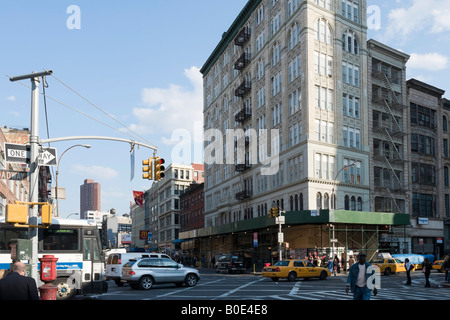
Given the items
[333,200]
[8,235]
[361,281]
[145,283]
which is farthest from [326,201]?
[361,281]

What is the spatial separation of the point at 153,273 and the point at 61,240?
7.21 m

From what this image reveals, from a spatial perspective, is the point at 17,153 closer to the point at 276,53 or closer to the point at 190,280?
the point at 190,280

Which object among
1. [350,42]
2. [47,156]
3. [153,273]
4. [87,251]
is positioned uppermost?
[350,42]

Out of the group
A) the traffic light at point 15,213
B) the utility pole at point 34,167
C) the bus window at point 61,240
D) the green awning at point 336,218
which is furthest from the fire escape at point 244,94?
the traffic light at point 15,213

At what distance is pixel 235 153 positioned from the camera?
71.9 metres

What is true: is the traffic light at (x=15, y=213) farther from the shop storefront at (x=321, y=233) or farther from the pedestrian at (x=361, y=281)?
the shop storefront at (x=321, y=233)

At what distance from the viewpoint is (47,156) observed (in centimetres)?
1825

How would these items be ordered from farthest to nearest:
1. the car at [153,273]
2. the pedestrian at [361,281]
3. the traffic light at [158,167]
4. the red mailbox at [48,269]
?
the car at [153,273] < the traffic light at [158,167] < the red mailbox at [48,269] < the pedestrian at [361,281]

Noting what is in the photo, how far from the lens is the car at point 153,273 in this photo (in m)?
26.8

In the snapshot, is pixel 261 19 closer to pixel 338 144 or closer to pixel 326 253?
pixel 338 144

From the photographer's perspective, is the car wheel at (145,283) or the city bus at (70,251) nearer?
the city bus at (70,251)

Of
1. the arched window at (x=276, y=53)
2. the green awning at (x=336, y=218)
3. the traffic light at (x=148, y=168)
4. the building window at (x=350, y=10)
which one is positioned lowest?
the green awning at (x=336, y=218)

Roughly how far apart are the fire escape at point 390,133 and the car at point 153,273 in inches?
1402
